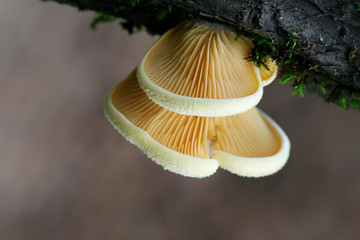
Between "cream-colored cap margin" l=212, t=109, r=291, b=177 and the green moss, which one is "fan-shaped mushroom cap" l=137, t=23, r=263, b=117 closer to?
the green moss

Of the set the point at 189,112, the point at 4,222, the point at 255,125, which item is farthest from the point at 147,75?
the point at 4,222

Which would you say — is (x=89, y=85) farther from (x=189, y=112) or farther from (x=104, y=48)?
(x=189, y=112)

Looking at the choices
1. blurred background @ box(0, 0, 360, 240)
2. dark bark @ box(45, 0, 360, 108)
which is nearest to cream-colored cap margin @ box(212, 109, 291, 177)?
dark bark @ box(45, 0, 360, 108)

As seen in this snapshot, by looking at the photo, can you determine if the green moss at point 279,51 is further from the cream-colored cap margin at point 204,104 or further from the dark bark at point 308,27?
the cream-colored cap margin at point 204,104

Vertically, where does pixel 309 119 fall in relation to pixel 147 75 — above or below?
below

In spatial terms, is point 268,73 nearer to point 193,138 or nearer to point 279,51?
point 279,51

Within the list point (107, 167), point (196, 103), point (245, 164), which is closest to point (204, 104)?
point (196, 103)
